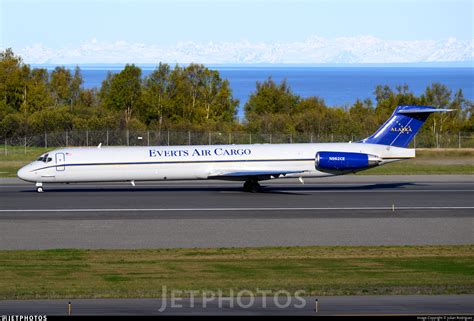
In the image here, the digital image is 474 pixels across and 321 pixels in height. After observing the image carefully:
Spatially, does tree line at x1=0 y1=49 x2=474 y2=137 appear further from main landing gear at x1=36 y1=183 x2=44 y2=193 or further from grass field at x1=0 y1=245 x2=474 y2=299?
grass field at x1=0 y1=245 x2=474 y2=299

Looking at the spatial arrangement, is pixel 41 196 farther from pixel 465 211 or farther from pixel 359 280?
pixel 359 280

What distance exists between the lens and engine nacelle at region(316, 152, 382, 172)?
1396 inches

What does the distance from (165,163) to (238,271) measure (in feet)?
56.0

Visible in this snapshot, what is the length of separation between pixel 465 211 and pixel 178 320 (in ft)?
64.9

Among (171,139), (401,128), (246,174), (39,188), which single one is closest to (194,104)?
(171,139)

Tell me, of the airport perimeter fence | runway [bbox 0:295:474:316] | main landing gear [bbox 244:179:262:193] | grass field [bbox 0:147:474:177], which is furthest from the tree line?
runway [bbox 0:295:474:316]

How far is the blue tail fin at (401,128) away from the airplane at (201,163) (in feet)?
2.60

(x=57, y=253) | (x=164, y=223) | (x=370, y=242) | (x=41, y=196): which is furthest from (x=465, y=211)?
(x=41, y=196)

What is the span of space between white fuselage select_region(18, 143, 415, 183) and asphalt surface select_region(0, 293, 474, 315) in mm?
20290

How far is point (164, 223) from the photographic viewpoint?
26688 mm

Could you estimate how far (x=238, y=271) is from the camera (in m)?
18.8

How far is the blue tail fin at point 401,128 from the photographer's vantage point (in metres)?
36.9

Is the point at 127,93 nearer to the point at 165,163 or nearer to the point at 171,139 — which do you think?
the point at 171,139

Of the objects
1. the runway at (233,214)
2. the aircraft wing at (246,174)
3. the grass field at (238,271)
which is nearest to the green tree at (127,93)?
the runway at (233,214)
